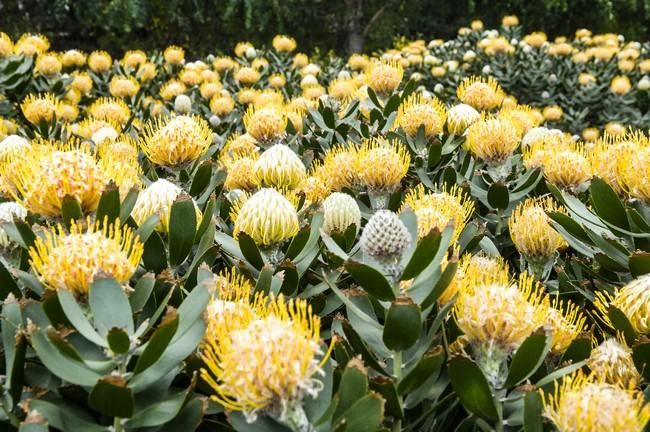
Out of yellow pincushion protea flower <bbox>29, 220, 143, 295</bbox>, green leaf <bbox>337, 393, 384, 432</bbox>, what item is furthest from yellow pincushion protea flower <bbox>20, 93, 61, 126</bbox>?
green leaf <bbox>337, 393, 384, 432</bbox>

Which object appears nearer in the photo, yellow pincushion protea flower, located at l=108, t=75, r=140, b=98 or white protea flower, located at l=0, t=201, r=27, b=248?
white protea flower, located at l=0, t=201, r=27, b=248

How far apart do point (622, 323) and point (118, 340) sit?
913 millimetres

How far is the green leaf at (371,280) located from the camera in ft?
3.70

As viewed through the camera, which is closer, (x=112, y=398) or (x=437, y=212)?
(x=112, y=398)

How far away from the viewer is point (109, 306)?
1078 millimetres

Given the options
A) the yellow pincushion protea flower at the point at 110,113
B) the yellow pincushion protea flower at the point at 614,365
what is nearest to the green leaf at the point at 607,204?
the yellow pincushion protea flower at the point at 614,365

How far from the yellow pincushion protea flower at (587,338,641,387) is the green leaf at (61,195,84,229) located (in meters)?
1.04

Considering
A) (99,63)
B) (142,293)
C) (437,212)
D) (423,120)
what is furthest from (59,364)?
(99,63)

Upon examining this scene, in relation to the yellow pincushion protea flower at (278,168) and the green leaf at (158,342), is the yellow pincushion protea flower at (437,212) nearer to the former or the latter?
the yellow pincushion protea flower at (278,168)

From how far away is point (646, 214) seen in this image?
1596 millimetres

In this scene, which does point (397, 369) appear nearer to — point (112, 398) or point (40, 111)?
point (112, 398)

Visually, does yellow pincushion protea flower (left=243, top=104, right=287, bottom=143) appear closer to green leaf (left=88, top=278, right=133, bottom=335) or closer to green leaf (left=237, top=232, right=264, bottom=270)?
green leaf (left=237, top=232, right=264, bottom=270)

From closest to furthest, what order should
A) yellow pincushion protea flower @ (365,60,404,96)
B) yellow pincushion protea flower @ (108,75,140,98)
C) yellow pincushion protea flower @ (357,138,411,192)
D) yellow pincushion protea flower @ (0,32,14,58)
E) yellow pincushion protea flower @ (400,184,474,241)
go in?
yellow pincushion protea flower @ (400,184,474,241), yellow pincushion protea flower @ (357,138,411,192), yellow pincushion protea flower @ (365,60,404,96), yellow pincushion protea flower @ (0,32,14,58), yellow pincushion protea flower @ (108,75,140,98)

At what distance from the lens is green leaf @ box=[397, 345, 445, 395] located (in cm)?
111
